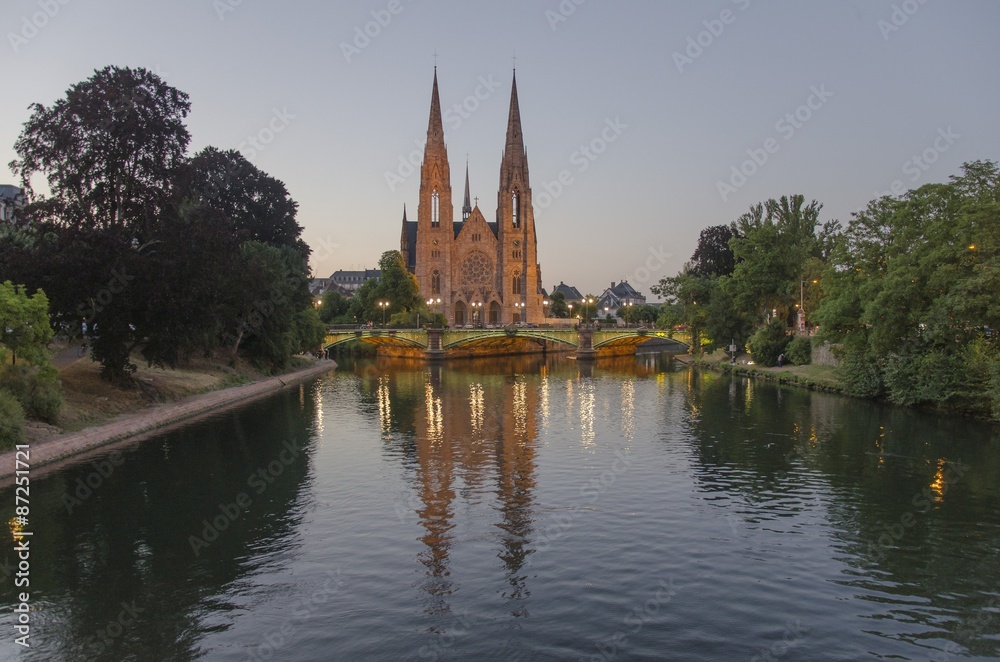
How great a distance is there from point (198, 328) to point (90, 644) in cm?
2578

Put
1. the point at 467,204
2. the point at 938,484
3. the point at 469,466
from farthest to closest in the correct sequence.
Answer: the point at 467,204, the point at 469,466, the point at 938,484

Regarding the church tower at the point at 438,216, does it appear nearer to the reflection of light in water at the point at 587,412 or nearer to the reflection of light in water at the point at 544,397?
the reflection of light in water at the point at 544,397

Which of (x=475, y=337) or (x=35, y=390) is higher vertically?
(x=475, y=337)

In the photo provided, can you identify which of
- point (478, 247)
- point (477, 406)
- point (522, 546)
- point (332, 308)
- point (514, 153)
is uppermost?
point (514, 153)

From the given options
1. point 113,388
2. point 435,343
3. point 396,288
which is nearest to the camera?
point 113,388

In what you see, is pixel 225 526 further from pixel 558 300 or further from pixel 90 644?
pixel 558 300

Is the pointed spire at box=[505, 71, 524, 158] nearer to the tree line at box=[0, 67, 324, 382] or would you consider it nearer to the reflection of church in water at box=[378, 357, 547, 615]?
the reflection of church in water at box=[378, 357, 547, 615]

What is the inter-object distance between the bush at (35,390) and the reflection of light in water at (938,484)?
96.4 ft

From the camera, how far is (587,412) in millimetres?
42875

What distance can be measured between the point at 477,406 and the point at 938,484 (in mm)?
26851

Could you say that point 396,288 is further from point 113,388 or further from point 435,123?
point 113,388

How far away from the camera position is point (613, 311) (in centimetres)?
19888

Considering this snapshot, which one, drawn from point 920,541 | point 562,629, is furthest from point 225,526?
point 920,541

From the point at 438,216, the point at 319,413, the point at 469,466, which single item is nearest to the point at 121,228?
the point at 319,413
